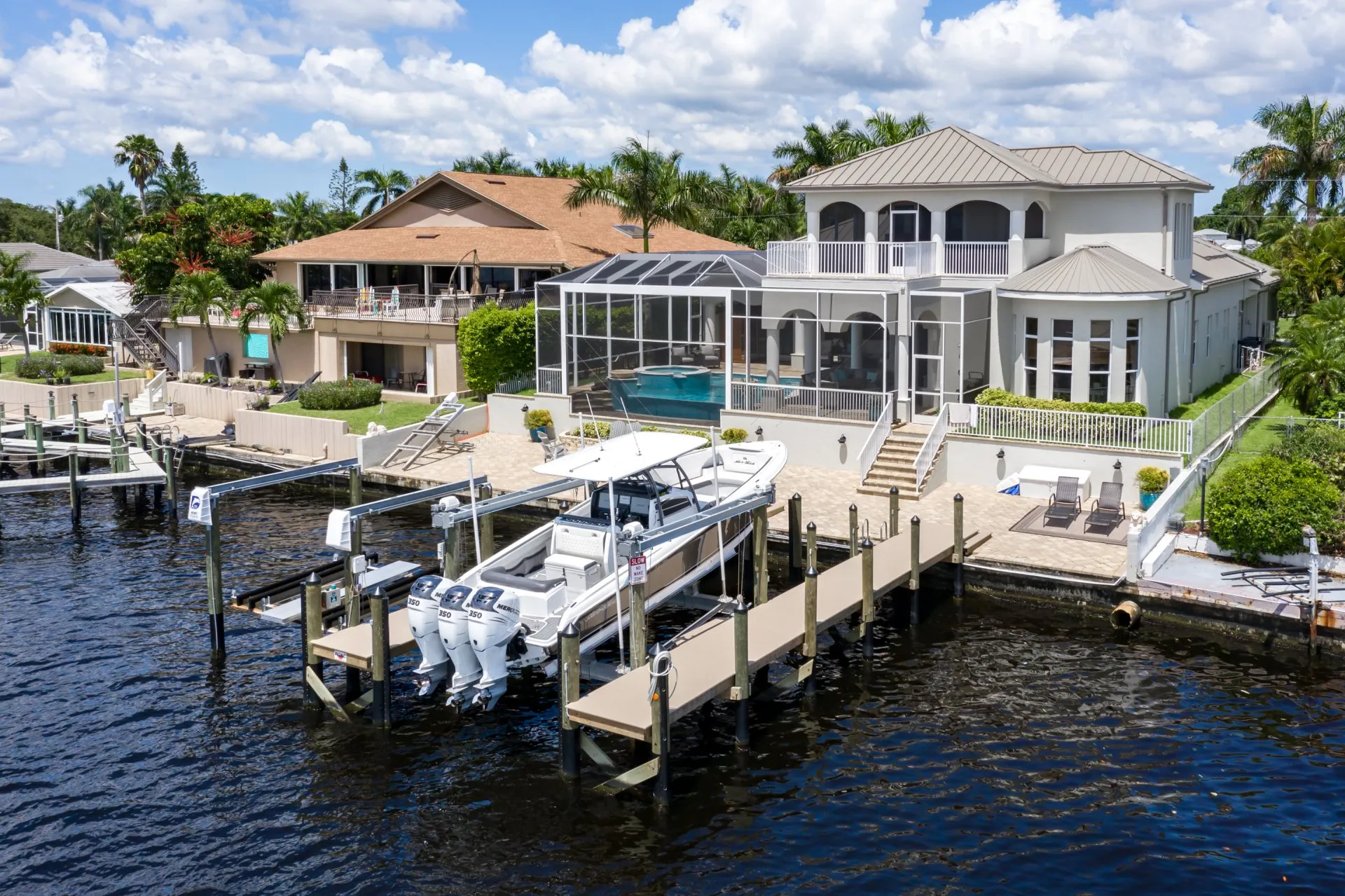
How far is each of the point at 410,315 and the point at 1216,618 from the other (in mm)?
28469

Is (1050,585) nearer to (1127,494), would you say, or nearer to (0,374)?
(1127,494)

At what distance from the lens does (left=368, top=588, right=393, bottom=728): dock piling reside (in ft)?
57.1

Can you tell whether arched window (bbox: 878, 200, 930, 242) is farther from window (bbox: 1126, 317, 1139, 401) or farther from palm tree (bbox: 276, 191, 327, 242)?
palm tree (bbox: 276, 191, 327, 242)

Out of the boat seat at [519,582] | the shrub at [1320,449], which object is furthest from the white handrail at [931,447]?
the boat seat at [519,582]

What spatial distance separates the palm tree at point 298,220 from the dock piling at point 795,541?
4293cm

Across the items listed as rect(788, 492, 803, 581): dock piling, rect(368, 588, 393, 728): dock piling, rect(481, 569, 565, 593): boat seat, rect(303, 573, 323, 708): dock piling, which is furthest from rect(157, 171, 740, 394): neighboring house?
rect(368, 588, 393, 728): dock piling

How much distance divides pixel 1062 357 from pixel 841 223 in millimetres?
7332

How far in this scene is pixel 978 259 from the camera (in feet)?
103

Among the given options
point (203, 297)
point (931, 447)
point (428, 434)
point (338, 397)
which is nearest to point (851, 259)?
point (931, 447)

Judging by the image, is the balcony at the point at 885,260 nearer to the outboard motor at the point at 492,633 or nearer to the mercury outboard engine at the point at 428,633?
the outboard motor at the point at 492,633

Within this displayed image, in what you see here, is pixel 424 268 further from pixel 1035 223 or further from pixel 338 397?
pixel 1035 223

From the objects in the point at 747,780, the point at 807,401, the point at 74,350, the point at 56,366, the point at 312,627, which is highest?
the point at 74,350

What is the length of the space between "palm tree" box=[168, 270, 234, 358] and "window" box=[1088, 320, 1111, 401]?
31.3 meters

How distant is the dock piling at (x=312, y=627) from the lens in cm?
1842
